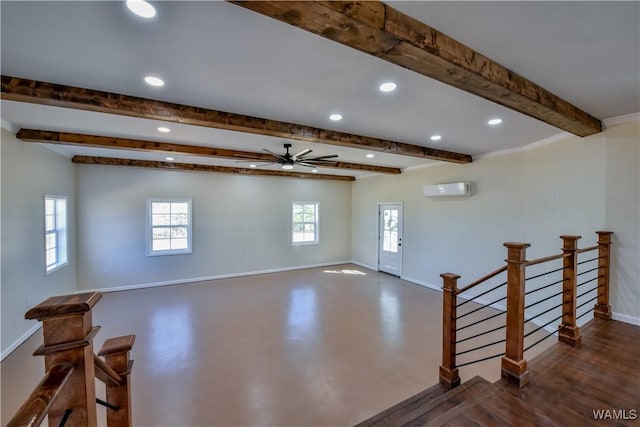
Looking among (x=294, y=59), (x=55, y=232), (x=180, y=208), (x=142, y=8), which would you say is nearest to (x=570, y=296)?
Result: (x=294, y=59)

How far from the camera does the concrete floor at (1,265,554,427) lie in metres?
2.50

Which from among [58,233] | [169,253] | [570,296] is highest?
[58,233]

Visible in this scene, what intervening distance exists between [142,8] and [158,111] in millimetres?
1406

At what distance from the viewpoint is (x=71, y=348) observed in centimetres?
87

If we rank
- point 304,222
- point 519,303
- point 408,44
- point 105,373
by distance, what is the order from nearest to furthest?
point 105,373 < point 408,44 < point 519,303 < point 304,222

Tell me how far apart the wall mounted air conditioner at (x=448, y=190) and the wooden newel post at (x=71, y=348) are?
5645mm

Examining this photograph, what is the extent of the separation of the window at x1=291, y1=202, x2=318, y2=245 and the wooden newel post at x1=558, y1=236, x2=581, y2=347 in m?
6.03

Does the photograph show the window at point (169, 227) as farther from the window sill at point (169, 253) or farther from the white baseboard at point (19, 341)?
the white baseboard at point (19, 341)

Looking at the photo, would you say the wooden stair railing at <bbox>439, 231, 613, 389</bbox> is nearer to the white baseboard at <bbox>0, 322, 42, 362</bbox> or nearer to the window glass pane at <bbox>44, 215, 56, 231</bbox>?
the white baseboard at <bbox>0, 322, 42, 362</bbox>

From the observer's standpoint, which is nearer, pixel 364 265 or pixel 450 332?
pixel 450 332

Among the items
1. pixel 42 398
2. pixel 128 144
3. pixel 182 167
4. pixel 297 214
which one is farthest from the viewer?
pixel 297 214

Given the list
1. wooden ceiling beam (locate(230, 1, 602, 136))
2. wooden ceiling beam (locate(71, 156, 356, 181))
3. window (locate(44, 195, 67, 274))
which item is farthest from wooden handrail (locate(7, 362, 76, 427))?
wooden ceiling beam (locate(71, 156, 356, 181))

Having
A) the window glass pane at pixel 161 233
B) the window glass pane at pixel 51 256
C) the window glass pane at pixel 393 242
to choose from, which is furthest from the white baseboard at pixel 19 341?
the window glass pane at pixel 393 242

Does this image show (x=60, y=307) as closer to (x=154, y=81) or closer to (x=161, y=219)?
(x=154, y=81)
